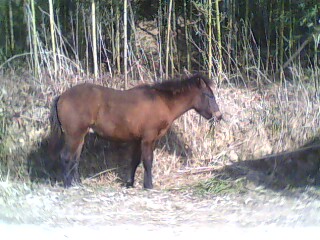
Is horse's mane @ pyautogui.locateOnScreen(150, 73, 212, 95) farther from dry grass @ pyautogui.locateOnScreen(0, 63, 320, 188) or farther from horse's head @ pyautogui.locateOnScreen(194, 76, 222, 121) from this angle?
dry grass @ pyautogui.locateOnScreen(0, 63, 320, 188)

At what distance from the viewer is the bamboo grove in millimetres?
8305

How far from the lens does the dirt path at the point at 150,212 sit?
4.67 meters

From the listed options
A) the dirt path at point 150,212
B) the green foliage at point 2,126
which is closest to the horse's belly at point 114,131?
the dirt path at point 150,212

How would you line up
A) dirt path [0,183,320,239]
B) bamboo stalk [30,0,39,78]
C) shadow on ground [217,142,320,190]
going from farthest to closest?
bamboo stalk [30,0,39,78], shadow on ground [217,142,320,190], dirt path [0,183,320,239]

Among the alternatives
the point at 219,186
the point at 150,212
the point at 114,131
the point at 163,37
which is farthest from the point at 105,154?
the point at 163,37

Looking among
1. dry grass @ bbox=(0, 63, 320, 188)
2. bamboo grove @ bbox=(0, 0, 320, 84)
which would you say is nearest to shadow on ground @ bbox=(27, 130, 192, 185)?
dry grass @ bbox=(0, 63, 320, 188)

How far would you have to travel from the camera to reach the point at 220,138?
800cm

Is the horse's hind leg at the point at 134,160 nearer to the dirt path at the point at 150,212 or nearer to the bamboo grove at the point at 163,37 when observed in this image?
the dirt path at the point at 150,212

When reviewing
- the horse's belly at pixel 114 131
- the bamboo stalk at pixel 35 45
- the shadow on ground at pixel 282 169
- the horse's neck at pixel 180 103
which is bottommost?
the shadow on ground at pixel 282 169

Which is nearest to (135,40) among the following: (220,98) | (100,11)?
(100,11)

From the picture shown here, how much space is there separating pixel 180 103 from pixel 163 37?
279 centimetres

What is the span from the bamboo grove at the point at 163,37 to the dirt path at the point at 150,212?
247 cm

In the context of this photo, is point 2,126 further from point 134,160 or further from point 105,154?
point 134,160

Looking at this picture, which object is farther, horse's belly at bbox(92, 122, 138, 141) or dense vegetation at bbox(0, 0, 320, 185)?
dense vegetation at bbox(0, 0, 320, 185)
